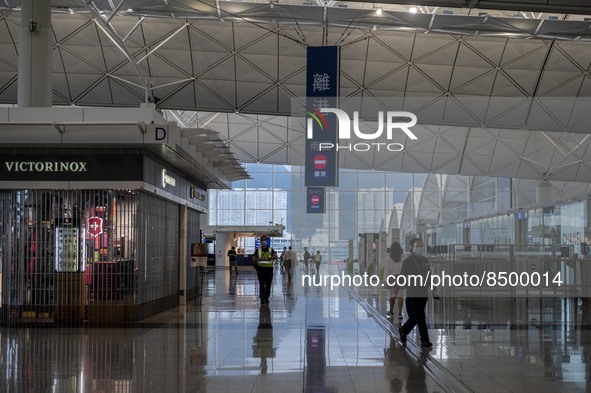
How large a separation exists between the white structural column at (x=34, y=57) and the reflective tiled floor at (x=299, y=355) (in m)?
5.89

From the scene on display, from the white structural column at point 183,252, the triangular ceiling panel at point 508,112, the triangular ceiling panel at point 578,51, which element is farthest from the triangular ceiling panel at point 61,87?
the triangular ceiling panel at point 578,51

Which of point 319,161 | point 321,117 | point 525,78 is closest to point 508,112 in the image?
point 525,78

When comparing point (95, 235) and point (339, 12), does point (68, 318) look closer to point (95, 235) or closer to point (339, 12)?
point (95, 235)

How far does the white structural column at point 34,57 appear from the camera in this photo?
18906 millimetres

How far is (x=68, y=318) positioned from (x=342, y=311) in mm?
7089

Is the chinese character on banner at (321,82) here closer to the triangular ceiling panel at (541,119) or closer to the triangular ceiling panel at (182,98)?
the triangular ceiling panel at (182,98)

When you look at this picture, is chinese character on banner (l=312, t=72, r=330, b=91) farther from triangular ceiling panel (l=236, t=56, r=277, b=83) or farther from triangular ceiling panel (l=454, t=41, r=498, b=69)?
triangular ceiling panel (l=454, t=41, r=498, b=69)

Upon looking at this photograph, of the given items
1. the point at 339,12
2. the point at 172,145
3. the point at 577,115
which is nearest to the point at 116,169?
the point at 172,145

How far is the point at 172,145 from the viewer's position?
57.8 feet

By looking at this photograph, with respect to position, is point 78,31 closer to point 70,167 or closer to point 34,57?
point 34,57

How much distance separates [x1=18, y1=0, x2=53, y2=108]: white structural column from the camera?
18906 millimetres

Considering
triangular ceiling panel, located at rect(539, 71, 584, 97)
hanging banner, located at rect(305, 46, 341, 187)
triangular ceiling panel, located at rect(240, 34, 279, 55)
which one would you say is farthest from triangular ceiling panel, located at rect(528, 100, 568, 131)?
hanging banner, located at rect(305, 46, 341, 187)

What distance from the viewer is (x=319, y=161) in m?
20.7

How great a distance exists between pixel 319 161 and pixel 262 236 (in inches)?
164
